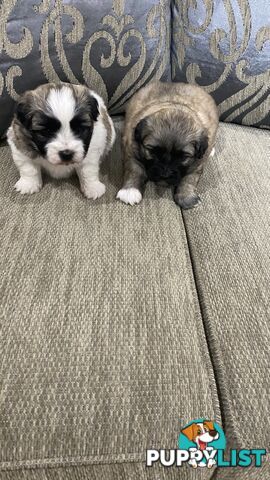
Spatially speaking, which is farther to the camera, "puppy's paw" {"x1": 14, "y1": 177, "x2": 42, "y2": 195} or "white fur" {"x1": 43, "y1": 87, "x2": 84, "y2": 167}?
"puppy's paw" {"x1": 14, "y1": 177, "x2": 42, "y2": 195}

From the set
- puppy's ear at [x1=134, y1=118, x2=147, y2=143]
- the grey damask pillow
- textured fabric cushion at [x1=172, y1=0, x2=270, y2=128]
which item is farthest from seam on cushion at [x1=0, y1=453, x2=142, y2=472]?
textured fabric cushion at [x1=172, y1=0, x2=270, y2=128]

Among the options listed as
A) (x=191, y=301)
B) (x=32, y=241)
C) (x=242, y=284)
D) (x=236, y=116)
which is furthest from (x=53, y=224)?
(x=236, y=116)

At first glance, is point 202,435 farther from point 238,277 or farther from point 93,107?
point 93,107

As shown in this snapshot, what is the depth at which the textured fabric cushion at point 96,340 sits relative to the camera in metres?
0.78

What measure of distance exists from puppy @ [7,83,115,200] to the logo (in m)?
0.92

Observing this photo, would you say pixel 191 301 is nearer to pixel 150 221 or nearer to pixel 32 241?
pixel 150 221

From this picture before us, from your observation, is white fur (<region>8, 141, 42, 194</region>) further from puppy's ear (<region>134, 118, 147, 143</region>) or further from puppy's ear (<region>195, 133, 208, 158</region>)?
puppy's ear (<region>195, 133, 208, 158</region>)

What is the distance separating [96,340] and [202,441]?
34cm

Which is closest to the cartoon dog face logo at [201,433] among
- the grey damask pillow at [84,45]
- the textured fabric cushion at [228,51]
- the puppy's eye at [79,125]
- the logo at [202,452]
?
the logo at [202,452]

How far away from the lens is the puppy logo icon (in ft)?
2.61

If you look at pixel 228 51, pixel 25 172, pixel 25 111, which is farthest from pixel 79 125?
pixel 228 51

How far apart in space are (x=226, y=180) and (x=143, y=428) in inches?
42.5

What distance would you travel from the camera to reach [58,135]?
4.10 ft

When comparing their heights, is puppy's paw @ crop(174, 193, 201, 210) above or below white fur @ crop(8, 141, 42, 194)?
below
